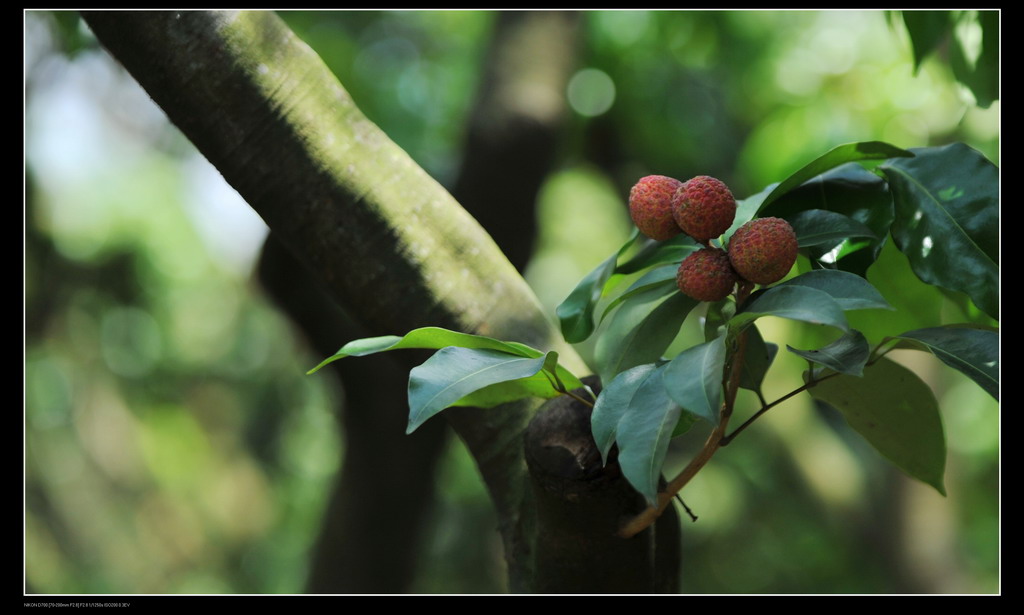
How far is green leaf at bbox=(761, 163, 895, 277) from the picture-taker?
1.69 feet

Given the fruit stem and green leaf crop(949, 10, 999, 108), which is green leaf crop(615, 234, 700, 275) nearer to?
the fruit stem

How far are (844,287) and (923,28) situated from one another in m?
0.49

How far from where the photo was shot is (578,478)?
19.1 inches

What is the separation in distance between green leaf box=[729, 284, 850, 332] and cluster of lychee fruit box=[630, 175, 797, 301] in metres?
0.02

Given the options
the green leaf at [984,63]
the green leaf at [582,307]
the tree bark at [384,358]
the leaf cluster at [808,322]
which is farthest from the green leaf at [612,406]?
the tree bark at [384,358]

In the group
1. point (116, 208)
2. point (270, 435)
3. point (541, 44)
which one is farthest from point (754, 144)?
point (270, 435)

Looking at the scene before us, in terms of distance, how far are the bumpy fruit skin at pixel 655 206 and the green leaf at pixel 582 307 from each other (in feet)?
0.23

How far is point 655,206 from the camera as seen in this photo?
0.47 metres

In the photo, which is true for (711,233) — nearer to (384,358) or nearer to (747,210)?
(747,210)

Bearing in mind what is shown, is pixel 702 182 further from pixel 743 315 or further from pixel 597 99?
pixel 597 99

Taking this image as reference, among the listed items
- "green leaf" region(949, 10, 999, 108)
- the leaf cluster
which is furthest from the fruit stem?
"green leaf" region(949, 10, 999, 108)
